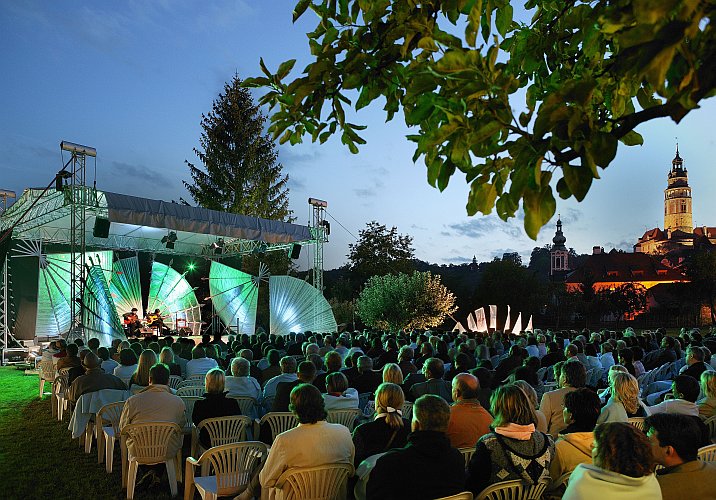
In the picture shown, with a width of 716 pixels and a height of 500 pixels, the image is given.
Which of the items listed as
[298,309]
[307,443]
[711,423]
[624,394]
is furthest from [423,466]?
[298,309]

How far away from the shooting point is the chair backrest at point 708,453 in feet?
12.1

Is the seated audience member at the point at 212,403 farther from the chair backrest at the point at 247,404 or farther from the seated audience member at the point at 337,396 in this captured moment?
the chair backrest at the point at 247,404

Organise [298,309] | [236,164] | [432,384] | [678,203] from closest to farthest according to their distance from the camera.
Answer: [432,384], [298,309], [236,164], [678,203]

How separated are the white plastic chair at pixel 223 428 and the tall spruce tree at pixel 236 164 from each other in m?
33.4

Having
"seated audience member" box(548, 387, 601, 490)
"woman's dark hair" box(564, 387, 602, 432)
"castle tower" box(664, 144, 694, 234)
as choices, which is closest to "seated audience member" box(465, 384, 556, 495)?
"seated audience member" box(548, 387, 601, 490)

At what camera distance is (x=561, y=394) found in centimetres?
529

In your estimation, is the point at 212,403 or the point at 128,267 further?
the point at 128,267

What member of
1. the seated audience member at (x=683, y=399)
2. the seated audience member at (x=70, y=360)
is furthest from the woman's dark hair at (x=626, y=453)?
the seated audience member at (x=70, y=360)

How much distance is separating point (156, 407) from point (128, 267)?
1842 centimetres

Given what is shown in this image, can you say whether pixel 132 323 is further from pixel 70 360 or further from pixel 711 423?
pixel 711 423

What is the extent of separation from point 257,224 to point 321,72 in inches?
671

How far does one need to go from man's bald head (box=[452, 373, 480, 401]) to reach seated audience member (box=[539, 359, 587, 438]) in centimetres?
112

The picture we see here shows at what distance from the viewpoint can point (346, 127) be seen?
8.91ft

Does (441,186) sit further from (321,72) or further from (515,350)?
(515,350)
